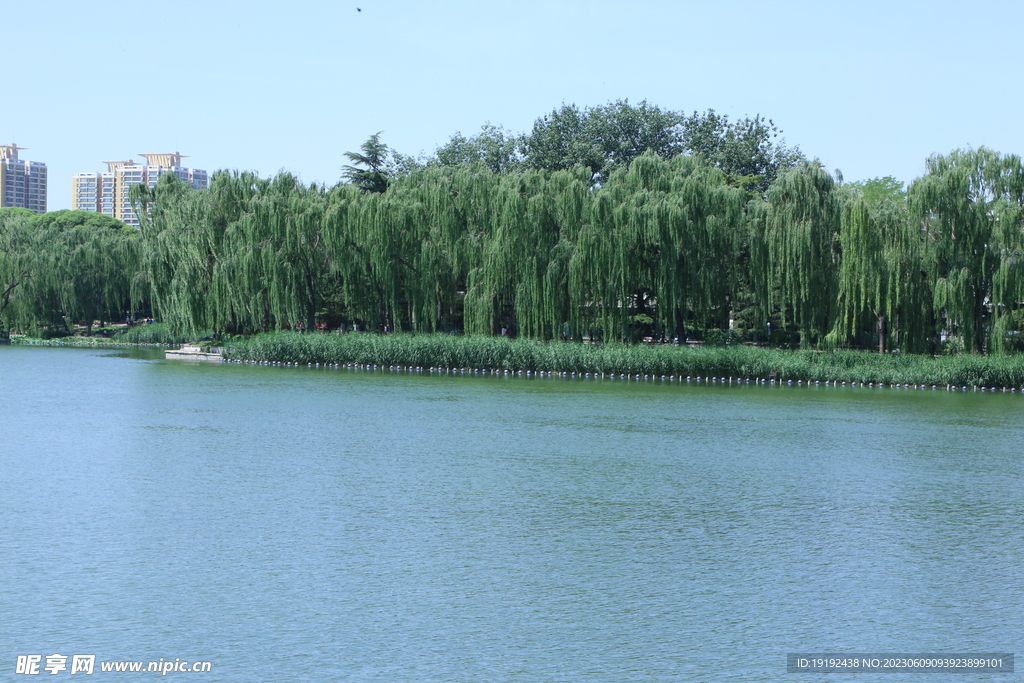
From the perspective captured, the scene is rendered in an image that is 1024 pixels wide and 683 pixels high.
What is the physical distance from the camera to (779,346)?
111ft

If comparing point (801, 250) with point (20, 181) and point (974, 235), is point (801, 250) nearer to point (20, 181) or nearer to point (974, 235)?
point (974, 235)

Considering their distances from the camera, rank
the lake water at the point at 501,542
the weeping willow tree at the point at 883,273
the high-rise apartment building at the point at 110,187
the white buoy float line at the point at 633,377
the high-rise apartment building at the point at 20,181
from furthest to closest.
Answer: the high-rise apartment building at the point at 110,187, the high-rise apartment building at the point at 20,181, the weeping willow tree at the point at 883,273, the white buoy float line at the point at 633,377, the lake water at the point at 501,542

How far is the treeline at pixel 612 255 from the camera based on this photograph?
28.9m

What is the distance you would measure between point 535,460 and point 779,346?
20.1 m

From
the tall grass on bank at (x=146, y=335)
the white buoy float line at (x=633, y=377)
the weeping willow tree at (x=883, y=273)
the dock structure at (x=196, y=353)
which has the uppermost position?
the weeping willow tree at (x=883, y=273)

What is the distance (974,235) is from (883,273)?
261 cm

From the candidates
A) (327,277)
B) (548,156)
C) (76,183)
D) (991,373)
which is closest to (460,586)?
(991,373)

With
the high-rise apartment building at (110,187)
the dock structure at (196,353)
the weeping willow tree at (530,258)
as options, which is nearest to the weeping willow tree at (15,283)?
the dock structure at (196,353)

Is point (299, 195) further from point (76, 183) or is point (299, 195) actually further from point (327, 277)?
point (76, 183)

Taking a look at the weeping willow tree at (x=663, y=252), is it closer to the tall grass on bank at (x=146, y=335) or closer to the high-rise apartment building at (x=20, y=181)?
the tall grass on bank at (x=146, y=335)

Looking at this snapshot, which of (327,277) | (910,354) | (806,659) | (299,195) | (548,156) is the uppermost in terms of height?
(548,156)

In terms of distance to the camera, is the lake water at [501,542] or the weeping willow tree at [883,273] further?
the weeping willow tree at [883,273]

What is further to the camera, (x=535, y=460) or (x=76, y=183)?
(x=76, y=183)

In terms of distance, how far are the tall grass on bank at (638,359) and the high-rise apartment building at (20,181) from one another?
134 m
